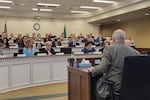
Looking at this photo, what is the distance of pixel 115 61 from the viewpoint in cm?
286

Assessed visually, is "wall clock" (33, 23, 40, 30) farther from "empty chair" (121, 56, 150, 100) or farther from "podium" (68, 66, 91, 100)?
"empty chair" (121, 56, 150, 100)

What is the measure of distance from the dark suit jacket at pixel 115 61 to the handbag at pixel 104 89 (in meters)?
0.08

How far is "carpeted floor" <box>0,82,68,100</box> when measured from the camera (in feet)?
16.7

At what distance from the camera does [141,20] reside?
13.6 metres

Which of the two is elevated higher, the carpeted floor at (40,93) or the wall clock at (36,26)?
the wall clock at (36,26)

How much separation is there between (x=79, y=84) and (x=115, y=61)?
2.97 feet

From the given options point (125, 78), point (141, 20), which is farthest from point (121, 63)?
point (141, 20)

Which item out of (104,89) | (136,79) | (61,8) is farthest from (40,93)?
(61,8)

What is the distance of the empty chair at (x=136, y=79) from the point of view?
99.0 inches

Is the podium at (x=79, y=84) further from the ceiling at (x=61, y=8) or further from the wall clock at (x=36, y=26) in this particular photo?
the wall clock at (x=36, y=26)

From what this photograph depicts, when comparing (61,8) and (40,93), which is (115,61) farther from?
(61,8)

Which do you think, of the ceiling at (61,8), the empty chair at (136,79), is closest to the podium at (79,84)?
the empty chair at (136,79)

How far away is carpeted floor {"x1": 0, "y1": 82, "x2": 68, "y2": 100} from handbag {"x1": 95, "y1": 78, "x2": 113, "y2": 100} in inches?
82.3

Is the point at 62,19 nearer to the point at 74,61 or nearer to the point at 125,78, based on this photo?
the point at 74,61
